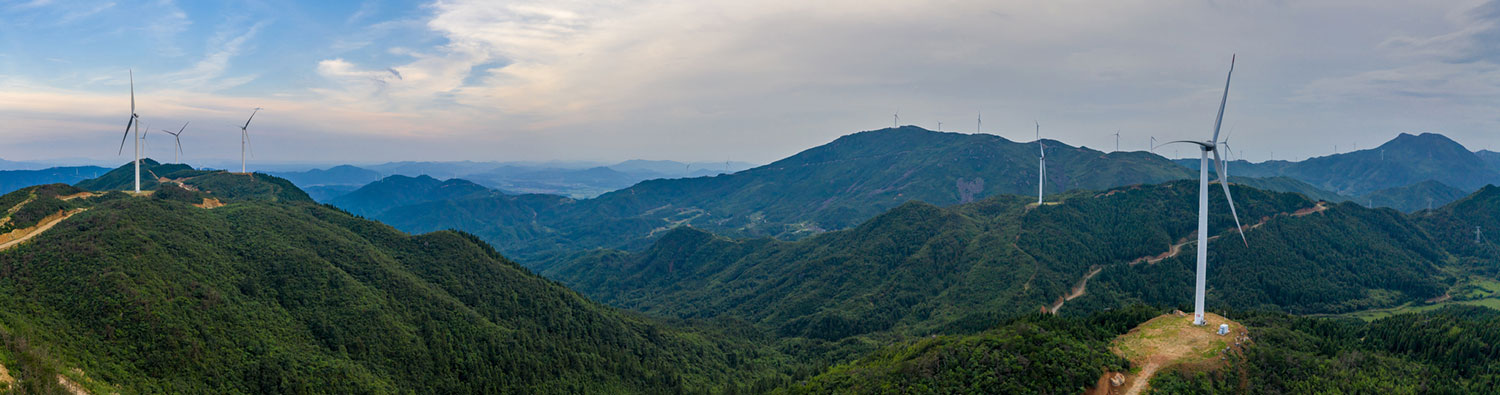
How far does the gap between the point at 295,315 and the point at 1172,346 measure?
126439 millimetres

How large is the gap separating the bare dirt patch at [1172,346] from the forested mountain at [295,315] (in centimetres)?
6566

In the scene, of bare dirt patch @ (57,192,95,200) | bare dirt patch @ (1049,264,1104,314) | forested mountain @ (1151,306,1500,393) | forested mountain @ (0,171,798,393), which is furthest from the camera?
bare dirt patch @ (1049,264,1104,314)

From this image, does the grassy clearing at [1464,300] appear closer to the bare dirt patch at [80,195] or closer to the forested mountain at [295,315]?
the forested mountain at [295,315]

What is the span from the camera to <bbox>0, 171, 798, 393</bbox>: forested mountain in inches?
2908

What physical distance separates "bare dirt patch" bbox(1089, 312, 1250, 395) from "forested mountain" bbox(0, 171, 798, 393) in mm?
65661

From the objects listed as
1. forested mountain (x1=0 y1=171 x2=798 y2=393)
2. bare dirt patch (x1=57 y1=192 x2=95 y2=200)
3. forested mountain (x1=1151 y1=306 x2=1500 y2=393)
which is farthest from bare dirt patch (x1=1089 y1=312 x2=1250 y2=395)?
bare dirt patch (x1=57 y1=192 x2=95 y2=200)

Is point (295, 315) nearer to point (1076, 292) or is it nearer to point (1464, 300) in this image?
point (1076, 292)

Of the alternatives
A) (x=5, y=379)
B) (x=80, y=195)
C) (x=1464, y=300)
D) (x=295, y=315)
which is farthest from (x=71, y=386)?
(x=1464, y=300)

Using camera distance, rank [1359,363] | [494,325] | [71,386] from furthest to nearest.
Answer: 1. [494,325]
2. [1359,363]
3. [71,386]

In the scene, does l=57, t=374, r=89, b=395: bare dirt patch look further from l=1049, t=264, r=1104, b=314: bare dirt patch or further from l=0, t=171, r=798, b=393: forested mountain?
l=1049, t=264, r=1104, b=314: bare dirt patch

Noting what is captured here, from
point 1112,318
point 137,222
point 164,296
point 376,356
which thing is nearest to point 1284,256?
point 1112,318

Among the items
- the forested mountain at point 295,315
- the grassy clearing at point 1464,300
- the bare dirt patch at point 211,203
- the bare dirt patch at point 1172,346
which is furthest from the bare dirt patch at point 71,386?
the grassy clearing at point 1464,300

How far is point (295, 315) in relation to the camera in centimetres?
9925

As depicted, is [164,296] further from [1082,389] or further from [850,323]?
[850,323]
